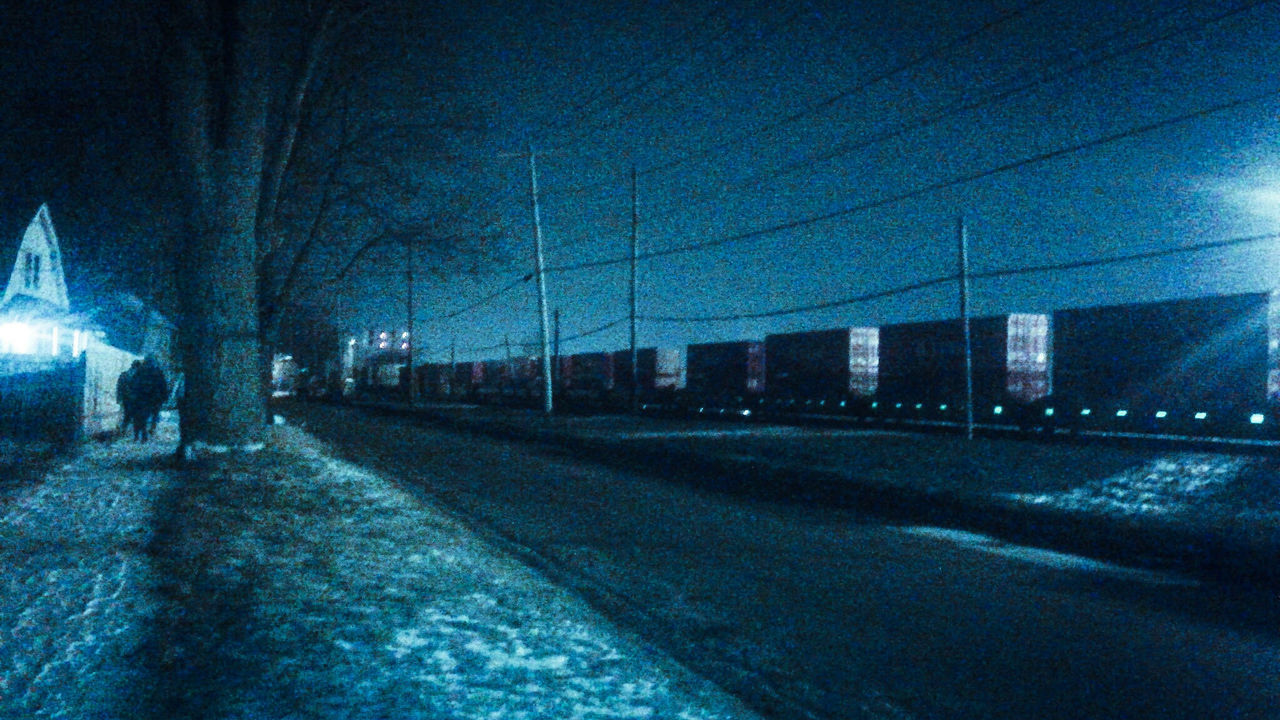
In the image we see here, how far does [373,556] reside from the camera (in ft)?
27.4

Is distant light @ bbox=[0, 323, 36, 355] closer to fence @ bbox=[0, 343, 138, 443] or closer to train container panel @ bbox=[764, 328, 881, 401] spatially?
fence @ bbox=[0, 343, 138, 443]

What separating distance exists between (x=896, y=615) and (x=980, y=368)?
2512 cm

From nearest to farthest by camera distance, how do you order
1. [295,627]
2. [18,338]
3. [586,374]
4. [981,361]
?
[295,627] < [18,338] < [981,361] < [586,374]

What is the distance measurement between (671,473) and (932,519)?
5.83 m

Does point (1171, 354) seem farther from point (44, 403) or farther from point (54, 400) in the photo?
point (44, 403)

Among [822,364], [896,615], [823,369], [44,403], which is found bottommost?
[896,615]

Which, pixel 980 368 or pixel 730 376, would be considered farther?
pixel 730 376

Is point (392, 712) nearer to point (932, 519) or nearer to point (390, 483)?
point (932, 519)

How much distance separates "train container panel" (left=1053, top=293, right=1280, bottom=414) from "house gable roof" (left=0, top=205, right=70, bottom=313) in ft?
87.2

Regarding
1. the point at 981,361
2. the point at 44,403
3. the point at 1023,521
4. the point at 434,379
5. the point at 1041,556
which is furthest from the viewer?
the point at 434,379

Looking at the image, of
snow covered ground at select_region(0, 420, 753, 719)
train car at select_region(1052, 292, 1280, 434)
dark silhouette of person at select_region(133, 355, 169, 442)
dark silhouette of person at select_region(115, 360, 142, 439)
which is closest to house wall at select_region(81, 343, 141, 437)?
dark silhouette of person at select_region(115, 360, 142, 439)

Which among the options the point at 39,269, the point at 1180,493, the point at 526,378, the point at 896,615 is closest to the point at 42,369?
the point at 39,269

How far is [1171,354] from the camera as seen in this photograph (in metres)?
24.4

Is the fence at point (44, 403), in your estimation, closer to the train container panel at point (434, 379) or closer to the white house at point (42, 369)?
the white house at point (42, 369)
